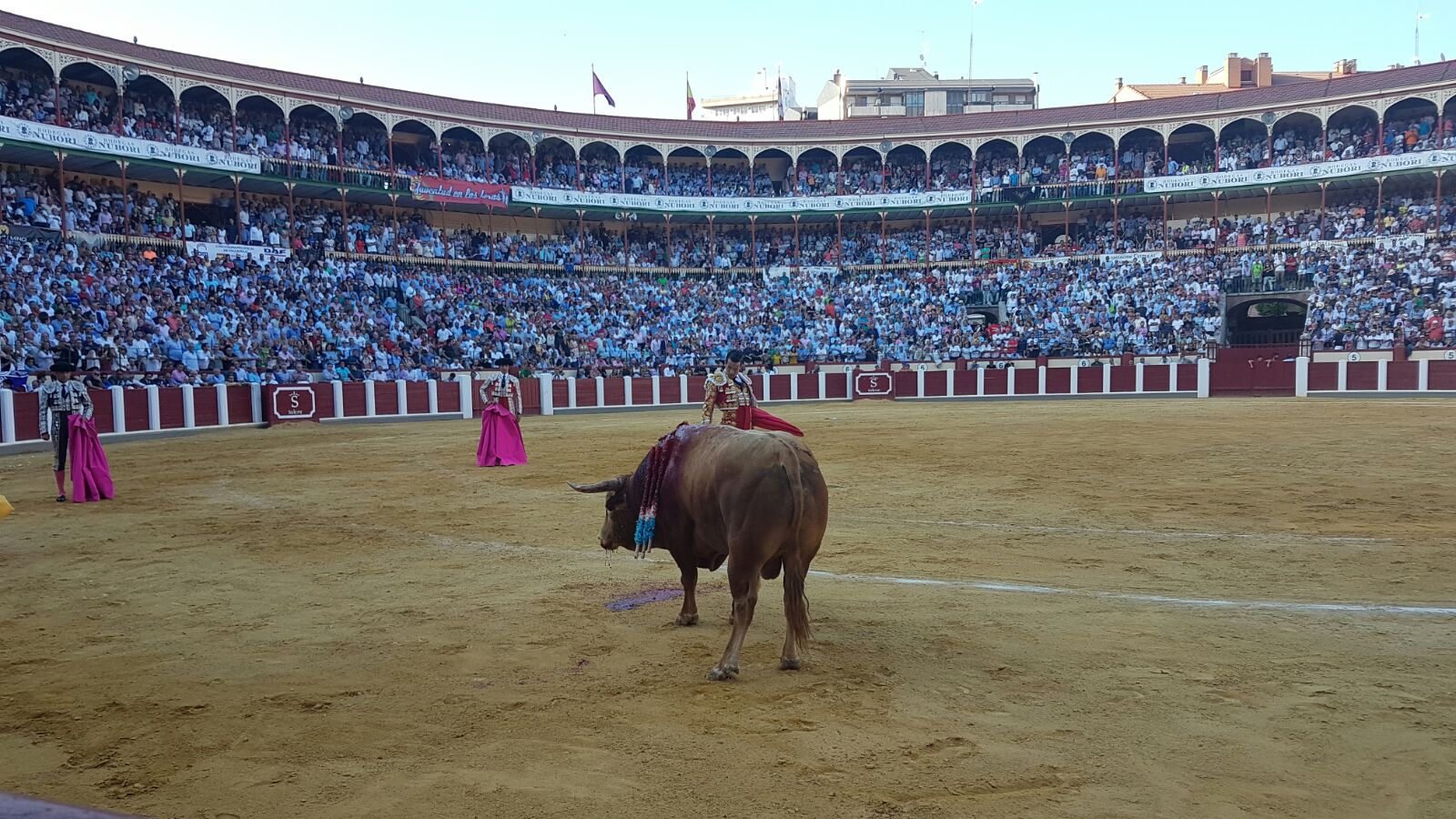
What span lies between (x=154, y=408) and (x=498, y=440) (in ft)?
34.2

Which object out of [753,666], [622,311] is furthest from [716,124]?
[753,666]

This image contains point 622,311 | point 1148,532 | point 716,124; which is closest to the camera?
point 1148,532

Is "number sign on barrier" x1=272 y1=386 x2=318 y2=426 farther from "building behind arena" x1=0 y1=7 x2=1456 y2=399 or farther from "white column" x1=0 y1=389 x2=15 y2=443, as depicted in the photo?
"building behind arena" x1=0 y1=7 x2=1456 y2=399

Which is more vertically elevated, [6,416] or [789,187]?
[789,187]

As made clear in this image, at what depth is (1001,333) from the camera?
30609 millimetres

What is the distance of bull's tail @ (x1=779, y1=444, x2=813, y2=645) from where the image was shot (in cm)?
381

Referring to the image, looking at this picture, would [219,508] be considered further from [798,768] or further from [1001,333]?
[1001,333]

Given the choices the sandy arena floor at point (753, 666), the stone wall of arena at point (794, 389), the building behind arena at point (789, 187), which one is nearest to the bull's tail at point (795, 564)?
the sandy arena floor at point (753, 666)

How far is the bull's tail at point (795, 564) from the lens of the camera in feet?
12.5

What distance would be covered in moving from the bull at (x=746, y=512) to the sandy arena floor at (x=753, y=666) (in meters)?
0.30

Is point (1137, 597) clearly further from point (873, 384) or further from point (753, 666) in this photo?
point (873, 384)

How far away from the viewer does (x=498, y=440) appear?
11.8m

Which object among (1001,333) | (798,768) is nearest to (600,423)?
(1001,333)

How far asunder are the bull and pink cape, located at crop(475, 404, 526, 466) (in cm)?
768
